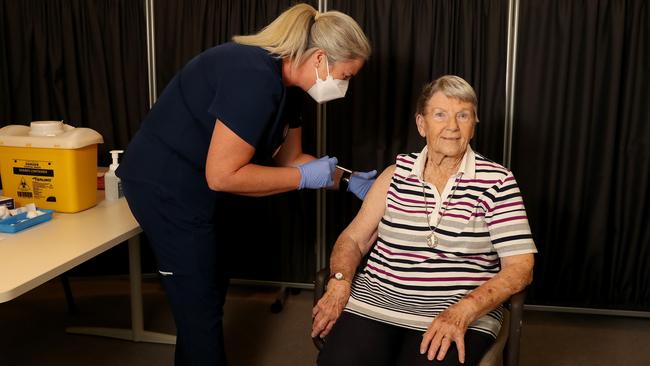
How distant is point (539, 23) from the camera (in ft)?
9.12

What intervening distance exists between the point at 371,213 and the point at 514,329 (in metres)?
0.59

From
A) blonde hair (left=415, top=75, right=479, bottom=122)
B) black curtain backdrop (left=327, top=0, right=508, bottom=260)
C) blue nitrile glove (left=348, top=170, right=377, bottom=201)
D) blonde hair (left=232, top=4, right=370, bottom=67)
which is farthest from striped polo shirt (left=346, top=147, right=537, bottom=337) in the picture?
black curtain backdrop (left=327, top=0, right=508, bottom=260)

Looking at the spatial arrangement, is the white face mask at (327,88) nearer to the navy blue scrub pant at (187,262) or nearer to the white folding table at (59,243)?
the navy blue scrub pant at (187,262)

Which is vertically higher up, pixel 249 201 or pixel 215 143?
pixel 215 143

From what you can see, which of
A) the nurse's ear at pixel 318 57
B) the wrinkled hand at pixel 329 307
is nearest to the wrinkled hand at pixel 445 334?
the wrinkled hand at pixel 329 307

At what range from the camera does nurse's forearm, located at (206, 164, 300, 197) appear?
1.83 metres

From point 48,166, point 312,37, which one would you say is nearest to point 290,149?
point 312,37

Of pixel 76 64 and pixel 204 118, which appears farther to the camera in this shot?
pixel 76 64

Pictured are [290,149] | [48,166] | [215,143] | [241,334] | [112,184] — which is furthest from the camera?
[241,334]

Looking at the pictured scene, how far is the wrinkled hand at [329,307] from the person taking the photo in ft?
6.12

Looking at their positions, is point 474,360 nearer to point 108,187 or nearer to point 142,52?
point 108,187

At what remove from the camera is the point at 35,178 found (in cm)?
225

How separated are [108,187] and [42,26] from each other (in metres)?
1.24

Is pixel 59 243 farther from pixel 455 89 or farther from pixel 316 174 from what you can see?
pixel 455 89
